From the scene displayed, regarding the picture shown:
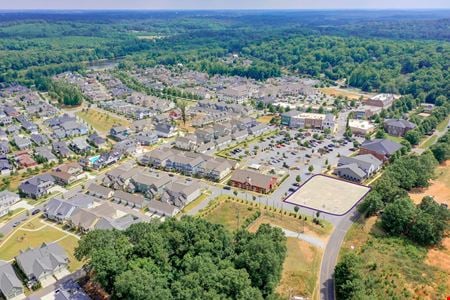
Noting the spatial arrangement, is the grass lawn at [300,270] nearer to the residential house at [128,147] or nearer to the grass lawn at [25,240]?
the grass lawn at [25,240]

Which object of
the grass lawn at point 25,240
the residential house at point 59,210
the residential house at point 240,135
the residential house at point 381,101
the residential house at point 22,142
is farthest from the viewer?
the residential house at point 381,101

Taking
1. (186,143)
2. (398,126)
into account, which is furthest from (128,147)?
(398,126)

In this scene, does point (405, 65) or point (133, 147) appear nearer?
point (133, 147)

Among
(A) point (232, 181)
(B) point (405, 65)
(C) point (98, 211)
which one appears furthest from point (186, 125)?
(B) point (405, 65)

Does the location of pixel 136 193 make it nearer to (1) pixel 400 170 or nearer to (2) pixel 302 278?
(2) pixel 302 278

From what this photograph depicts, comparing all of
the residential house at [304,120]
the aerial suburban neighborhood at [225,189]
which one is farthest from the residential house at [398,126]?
the residential house at [304,120]

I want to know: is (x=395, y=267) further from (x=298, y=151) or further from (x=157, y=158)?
(x=157, y=158)

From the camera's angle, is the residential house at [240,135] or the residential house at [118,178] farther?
the residential house at [240,135]
